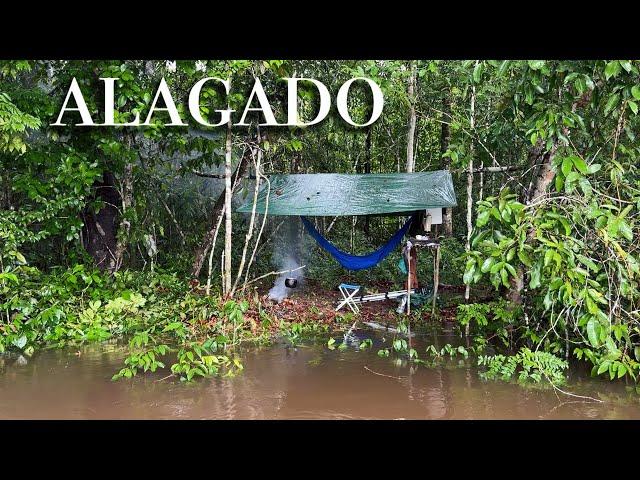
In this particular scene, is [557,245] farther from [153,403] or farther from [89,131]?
[89,131]

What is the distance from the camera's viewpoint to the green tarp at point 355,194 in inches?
198

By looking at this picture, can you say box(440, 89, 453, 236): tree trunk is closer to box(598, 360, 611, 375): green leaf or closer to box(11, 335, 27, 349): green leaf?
box(598, 360, 611, 375): green leaf

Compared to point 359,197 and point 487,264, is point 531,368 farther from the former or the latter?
point 359,197

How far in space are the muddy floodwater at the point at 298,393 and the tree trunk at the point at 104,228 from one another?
5.58 ft

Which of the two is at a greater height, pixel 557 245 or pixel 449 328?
pixel 557 245

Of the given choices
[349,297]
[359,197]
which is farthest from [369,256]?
[359,197]

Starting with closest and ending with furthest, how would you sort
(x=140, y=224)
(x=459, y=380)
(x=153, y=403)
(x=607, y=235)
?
(x=607, y=235) < (x=153, y=403) < (x=459, y=380) < (x=140, y=224)

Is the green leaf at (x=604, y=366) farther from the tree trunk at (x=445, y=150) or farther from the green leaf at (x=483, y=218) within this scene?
the tree trunk at (x=445, y=150)

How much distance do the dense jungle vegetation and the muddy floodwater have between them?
16 centimetres

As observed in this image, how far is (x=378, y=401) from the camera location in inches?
119

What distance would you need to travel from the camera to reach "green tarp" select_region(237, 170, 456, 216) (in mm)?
5031

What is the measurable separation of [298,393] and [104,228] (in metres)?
3.11

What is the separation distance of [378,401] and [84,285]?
2.98 m

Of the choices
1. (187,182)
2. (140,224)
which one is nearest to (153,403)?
(140,224)
